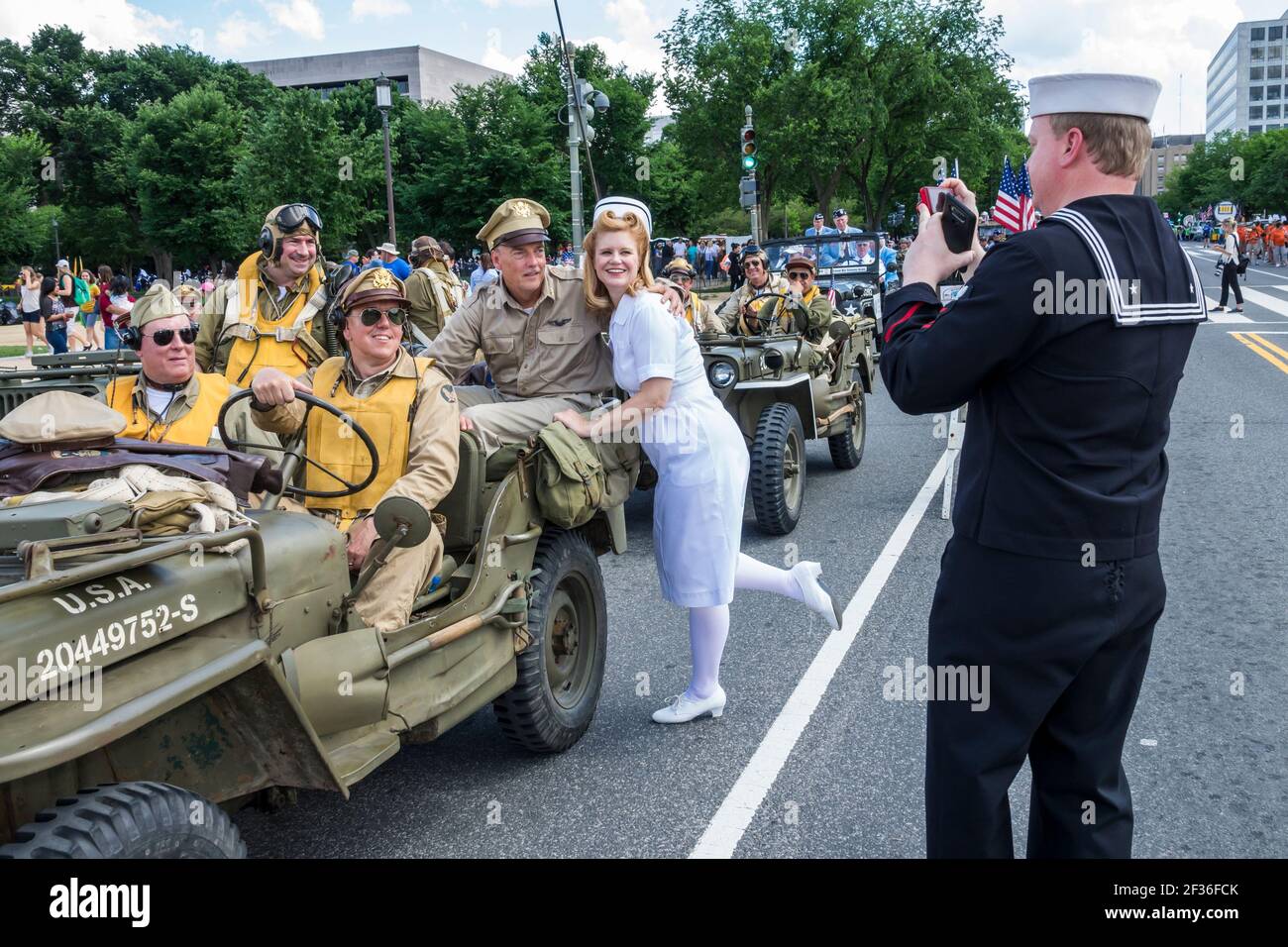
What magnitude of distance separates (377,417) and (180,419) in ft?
2.81

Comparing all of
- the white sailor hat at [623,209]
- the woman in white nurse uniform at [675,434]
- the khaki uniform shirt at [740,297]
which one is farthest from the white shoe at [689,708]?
the khaki uniform shirt at [740,297]

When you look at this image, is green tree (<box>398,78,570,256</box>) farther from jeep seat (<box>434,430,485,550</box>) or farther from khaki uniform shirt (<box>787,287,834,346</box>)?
jeep seat (<box>434,430,485,550</box>)

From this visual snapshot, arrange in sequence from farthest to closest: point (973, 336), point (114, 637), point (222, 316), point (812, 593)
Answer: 1. point (222, 316)
2. point (812, 593)
3. point (114, 637)
4. point (973, 336)

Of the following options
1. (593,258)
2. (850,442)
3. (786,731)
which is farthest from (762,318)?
(786,731)

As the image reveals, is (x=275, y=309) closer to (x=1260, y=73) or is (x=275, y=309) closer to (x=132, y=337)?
(x=132, y=337)

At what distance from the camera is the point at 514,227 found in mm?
4773

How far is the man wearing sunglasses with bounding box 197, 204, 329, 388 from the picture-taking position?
234 inches

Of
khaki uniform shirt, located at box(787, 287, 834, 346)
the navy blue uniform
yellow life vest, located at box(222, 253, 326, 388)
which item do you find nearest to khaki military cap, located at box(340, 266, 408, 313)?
yellow life vest, located at box(222, 253, 326, 388)

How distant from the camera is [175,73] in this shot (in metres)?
69.0

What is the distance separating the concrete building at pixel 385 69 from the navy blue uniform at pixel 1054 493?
93486 mm

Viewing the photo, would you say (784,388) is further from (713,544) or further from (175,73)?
(175,73)

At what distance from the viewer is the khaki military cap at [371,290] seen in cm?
407
